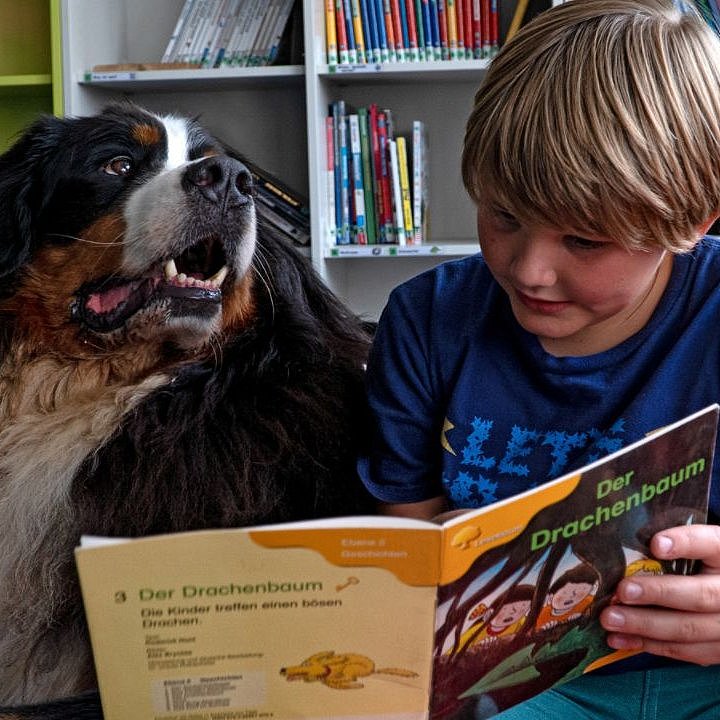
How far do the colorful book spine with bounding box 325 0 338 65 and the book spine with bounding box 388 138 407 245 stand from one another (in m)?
0.28

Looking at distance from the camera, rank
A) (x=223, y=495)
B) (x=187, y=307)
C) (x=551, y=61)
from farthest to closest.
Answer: (x=187, y=307), (x=223, y=495), (x=551, y=61)

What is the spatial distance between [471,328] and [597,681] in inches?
15.5

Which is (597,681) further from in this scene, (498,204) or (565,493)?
(498,204)

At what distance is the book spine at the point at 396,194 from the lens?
9.05 feet

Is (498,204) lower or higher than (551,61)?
lower

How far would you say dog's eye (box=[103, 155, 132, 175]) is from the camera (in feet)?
4.39

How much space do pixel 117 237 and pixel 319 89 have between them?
1.49 m

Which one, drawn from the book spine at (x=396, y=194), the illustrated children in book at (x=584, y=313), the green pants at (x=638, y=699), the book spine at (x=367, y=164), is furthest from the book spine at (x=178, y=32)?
the green pants at (x=638, y=699)

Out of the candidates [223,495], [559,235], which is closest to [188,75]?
[223,495]

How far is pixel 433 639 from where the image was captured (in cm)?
76

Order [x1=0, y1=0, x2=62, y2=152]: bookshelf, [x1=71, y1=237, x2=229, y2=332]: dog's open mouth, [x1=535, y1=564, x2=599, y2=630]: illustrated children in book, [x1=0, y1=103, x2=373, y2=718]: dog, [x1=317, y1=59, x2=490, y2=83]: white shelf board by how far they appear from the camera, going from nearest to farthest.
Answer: [x1=535, y1=564, x2=599, y2=630]: illustrated children in book, [x1=0, y1=103, x2=373, y2=718]: dog, [x1=71, y1=237, x2=229, y2=332]: dog's open mouth, [x1=317, y1=59, x2=490, y2=83]: white shelf board, [x1=0, y1=0, x2=62, y2=152]: bookshelf

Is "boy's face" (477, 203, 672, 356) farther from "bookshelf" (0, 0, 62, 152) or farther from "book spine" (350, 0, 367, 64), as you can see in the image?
"bookshelf" (0, 0, 62, 152)

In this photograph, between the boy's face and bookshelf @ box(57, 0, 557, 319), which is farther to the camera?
bookshelf @ box(57, 0, 557, 319)

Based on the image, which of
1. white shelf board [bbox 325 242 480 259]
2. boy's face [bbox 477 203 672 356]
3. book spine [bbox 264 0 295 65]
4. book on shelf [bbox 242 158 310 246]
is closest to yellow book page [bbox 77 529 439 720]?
boy's face [bbox 477 203 672 356]
